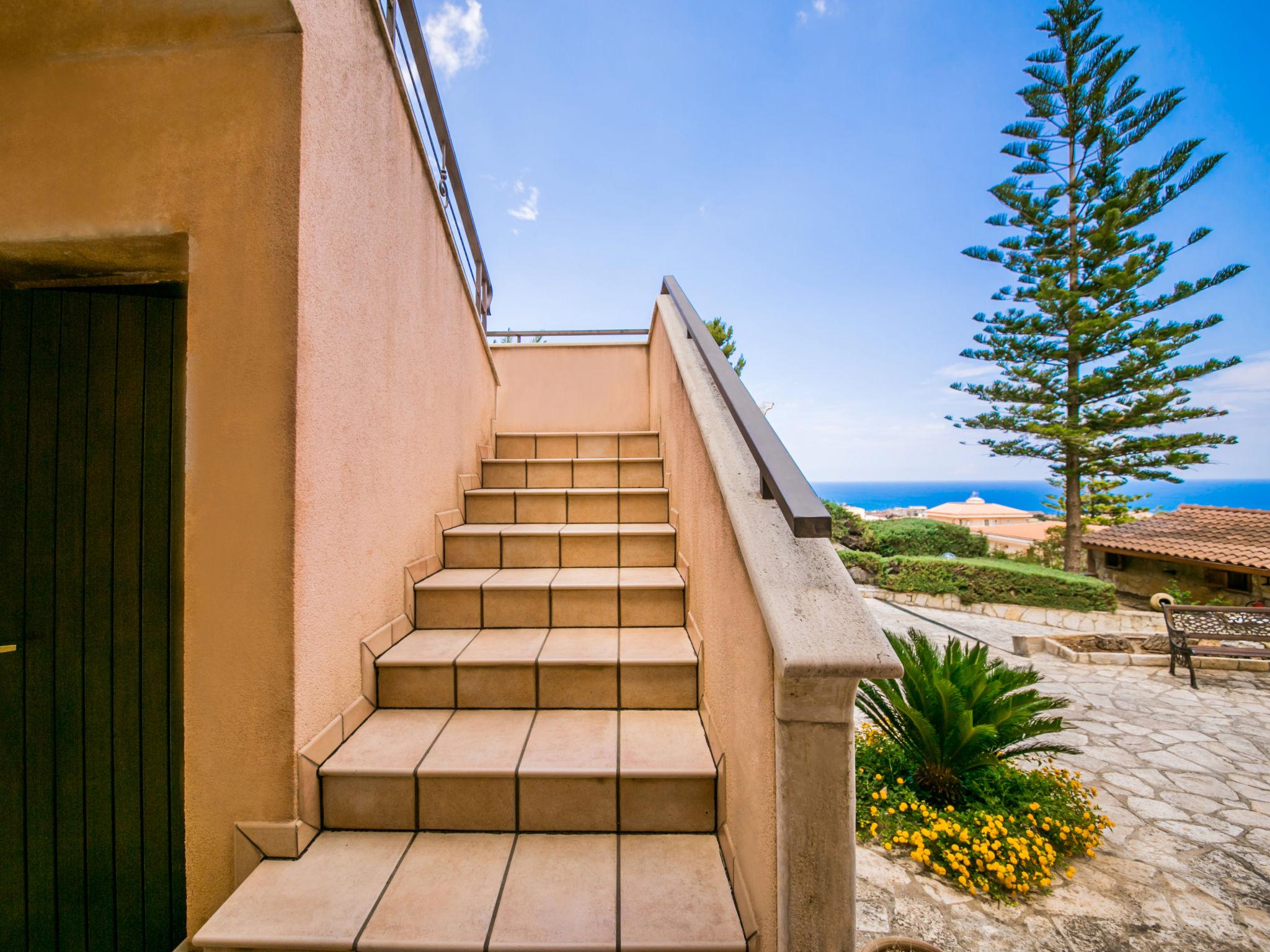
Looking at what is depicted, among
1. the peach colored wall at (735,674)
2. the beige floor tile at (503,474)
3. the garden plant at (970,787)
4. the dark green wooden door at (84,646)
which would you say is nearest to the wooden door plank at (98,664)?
the dark green wooden door at (84,646)

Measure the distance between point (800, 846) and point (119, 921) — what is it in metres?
2.09

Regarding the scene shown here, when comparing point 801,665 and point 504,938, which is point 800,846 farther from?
point 504,938

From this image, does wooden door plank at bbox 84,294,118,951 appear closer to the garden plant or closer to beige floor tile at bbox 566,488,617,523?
beige floor tile at bbox 566,488,617,523

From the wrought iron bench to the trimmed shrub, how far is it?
2.53m

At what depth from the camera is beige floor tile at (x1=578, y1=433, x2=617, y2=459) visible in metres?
3.30

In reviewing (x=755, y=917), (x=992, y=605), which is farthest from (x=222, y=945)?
(x=992, y=605)

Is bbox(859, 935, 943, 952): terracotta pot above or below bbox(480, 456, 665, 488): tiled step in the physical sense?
below

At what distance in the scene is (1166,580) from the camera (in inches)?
365

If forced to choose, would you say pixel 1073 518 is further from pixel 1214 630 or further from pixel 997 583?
pixel 1214 630

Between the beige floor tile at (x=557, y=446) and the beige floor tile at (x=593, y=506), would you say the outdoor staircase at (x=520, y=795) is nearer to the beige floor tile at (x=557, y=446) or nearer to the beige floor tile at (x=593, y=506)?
the beige floor tile at (x=593, y=506)

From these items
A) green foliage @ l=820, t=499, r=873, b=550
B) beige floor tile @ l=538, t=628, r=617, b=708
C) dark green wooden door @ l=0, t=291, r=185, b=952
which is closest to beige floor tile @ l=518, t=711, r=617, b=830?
beige floor tile @ l=538, t=628, r=617, b=708

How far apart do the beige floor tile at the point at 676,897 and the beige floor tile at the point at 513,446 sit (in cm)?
248

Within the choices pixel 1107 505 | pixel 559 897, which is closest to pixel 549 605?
pixel 559 897

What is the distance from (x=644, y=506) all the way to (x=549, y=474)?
0.71m
